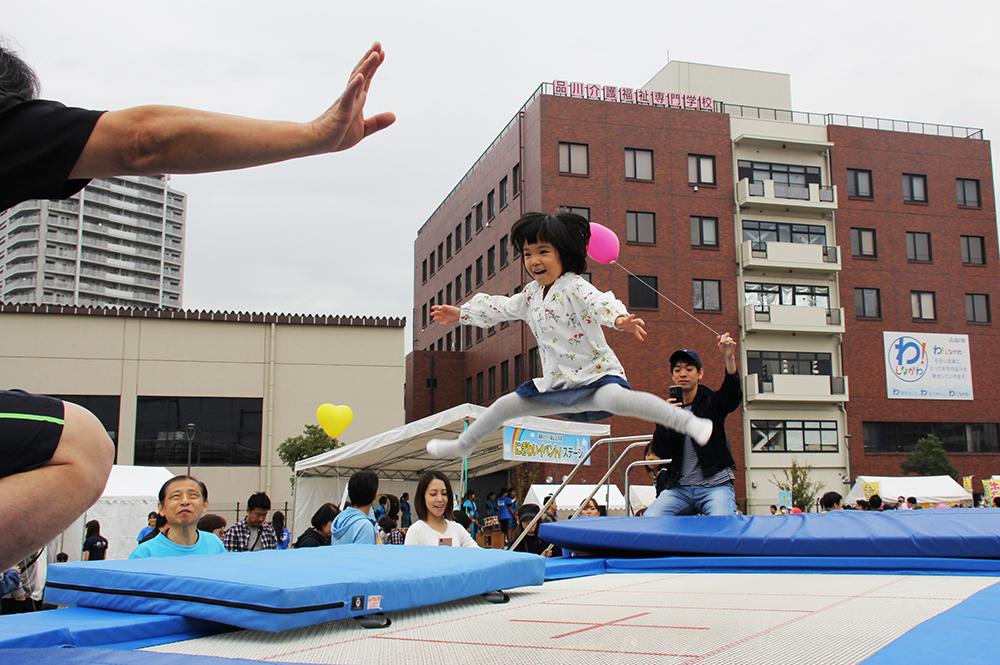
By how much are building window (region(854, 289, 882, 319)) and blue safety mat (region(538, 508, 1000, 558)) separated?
28.1m

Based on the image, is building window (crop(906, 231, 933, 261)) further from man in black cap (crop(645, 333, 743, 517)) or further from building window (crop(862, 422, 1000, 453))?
man in black cap (crop(645, 333, 743, 517))

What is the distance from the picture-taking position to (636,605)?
3.90 metres

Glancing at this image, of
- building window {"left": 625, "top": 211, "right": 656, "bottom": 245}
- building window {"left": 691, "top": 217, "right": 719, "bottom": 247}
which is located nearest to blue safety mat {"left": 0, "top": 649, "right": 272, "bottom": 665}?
building window {"left": 625, "top": 211, "right": 656, "bottom": 245}

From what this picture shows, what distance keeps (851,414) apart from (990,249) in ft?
33.6

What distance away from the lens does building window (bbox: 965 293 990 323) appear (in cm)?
3409

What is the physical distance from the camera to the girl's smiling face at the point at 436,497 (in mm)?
5957

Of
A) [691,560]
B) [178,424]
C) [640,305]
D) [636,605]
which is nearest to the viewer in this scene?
[636,605]

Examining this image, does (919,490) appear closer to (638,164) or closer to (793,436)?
(793,436)

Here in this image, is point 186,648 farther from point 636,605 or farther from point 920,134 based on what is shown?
point 920,134

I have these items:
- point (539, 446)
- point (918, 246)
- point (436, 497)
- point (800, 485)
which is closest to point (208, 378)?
point (539, 446)

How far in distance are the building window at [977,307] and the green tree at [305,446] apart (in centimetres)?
2710

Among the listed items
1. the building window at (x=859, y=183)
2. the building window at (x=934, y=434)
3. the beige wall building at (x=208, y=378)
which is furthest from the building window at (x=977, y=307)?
the beige wall building at (x=208, y=378)

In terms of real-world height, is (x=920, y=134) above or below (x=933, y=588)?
above

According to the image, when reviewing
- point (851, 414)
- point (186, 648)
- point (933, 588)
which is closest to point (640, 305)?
point (851, 414)
